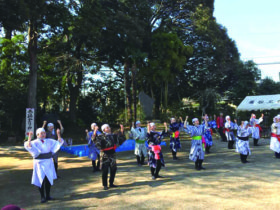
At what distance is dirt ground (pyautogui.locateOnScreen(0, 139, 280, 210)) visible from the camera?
16.7 feet

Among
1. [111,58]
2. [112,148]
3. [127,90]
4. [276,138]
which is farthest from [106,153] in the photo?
[111,58]

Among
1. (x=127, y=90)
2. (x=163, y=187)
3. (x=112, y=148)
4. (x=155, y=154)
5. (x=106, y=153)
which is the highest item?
(x=127, y=90)

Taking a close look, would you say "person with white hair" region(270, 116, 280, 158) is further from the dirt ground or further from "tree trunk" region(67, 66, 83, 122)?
"tree trunk" region(67, 66, 83, 122)

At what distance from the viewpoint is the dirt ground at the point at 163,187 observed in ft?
16.7

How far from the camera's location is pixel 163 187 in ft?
20.3

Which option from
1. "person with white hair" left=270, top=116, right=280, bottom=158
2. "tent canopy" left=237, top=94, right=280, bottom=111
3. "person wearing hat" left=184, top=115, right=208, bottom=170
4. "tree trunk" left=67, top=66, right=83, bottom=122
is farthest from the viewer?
"tree trunk" left=67, top=66, right=83, bottom=122

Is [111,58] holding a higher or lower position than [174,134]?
higher

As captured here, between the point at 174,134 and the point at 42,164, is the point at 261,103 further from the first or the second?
the point at 42,164

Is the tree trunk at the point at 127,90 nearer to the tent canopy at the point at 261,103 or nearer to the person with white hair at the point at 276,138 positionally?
the tent canopy at the point at 261,103

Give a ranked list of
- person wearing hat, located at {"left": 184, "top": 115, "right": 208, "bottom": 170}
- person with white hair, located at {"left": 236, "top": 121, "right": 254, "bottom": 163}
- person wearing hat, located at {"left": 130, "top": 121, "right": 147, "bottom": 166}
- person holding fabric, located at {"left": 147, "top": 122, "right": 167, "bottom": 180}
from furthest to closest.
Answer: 1. person wearing hat, located at {"left": 130, "top": 121, "right": 147, "bottom": 166}
2. person with white hair, located at {"left": 236, "top": 121, "right": 254, "bottom": 163}
3. person wearing hat, located at {"left": 184, "top": 115, "right": 208, "bottom": 170}
4. person holding fabric, located at {"left": 147, "top": 122, "right": 167, "bottom": 180}

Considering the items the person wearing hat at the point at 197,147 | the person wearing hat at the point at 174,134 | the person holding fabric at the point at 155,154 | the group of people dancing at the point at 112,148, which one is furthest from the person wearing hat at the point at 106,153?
the person wearing hat at the point at 174,134

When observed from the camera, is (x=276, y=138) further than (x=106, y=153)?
Yes

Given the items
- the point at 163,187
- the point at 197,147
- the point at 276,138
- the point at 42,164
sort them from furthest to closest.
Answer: the point at 276,138 → the point at 197,147 → the point at 163,187 → the point at 42,164

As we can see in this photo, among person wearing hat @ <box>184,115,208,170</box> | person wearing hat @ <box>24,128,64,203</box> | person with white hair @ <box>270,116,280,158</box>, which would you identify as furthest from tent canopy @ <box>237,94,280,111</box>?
person wearing hat @ <box>24,128,64,203</box>
